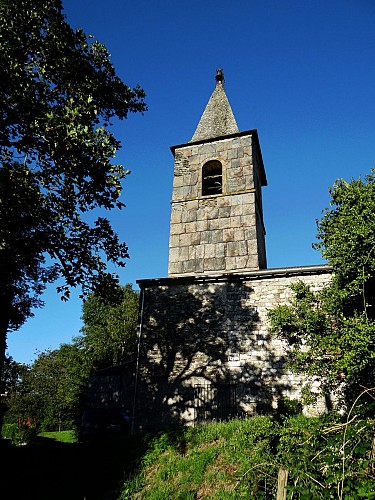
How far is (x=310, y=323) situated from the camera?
10.0 m

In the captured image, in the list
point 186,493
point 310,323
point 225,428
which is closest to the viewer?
point 186,493

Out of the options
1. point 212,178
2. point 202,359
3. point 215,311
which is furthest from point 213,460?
point 212,178

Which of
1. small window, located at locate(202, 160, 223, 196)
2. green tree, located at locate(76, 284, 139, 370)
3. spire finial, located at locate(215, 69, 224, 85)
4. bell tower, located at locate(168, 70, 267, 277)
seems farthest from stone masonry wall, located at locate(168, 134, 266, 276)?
green tree, located at locate(76, 284, 139, 370)

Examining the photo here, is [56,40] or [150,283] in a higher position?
[56,40]

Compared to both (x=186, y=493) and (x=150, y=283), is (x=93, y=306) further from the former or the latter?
(x=186, y=493)

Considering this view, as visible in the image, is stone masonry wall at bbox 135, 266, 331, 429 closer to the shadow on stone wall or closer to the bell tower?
the shadow on stone wall

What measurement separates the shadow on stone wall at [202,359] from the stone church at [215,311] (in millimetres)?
30

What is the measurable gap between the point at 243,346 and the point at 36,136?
843cm

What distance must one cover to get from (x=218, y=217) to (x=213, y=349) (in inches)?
215

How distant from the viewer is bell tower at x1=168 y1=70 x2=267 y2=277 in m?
13.7

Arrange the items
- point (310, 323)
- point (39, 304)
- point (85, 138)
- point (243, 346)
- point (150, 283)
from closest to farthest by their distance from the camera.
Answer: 1. point (85, 138)
2. point (39, 304)
3. point (310, 323)
4. point (243, 346)
5. point (150, 283)

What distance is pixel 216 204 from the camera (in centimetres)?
1466

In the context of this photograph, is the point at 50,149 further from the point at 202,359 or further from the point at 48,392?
the point at 48,392

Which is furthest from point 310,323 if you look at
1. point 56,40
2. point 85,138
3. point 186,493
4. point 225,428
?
point 56,40
